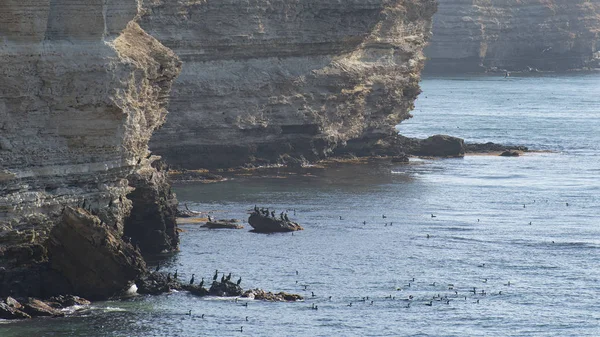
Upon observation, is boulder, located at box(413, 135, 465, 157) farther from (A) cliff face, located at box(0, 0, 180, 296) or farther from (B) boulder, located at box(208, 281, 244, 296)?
(A) cliff face, located at box(0, 0, 180, 296)

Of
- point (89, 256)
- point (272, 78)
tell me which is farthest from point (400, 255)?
point (272, 78)

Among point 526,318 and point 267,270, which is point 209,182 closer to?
point 267,270

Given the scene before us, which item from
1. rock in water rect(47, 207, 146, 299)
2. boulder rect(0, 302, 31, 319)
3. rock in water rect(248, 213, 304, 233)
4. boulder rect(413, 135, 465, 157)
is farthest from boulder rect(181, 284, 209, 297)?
boulder rect(413, 135, 465, 157)

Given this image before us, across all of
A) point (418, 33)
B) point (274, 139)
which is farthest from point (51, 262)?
point (418, 33)

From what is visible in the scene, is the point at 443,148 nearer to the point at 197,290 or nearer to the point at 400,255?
the point at 400,255

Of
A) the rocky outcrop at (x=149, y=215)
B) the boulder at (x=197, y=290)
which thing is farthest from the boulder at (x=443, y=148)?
the boulder at (x=197, y=290)

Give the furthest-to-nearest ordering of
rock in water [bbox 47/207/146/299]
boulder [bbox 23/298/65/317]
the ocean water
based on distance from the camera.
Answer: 1. the ocean water
2. rock in water [bbox 47/207/146/299]
3. boulder [bbox 23/298/65/317]

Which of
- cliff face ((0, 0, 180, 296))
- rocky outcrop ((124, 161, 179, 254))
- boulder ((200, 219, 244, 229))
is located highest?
cliff face ((0, 0, 180, 296))
